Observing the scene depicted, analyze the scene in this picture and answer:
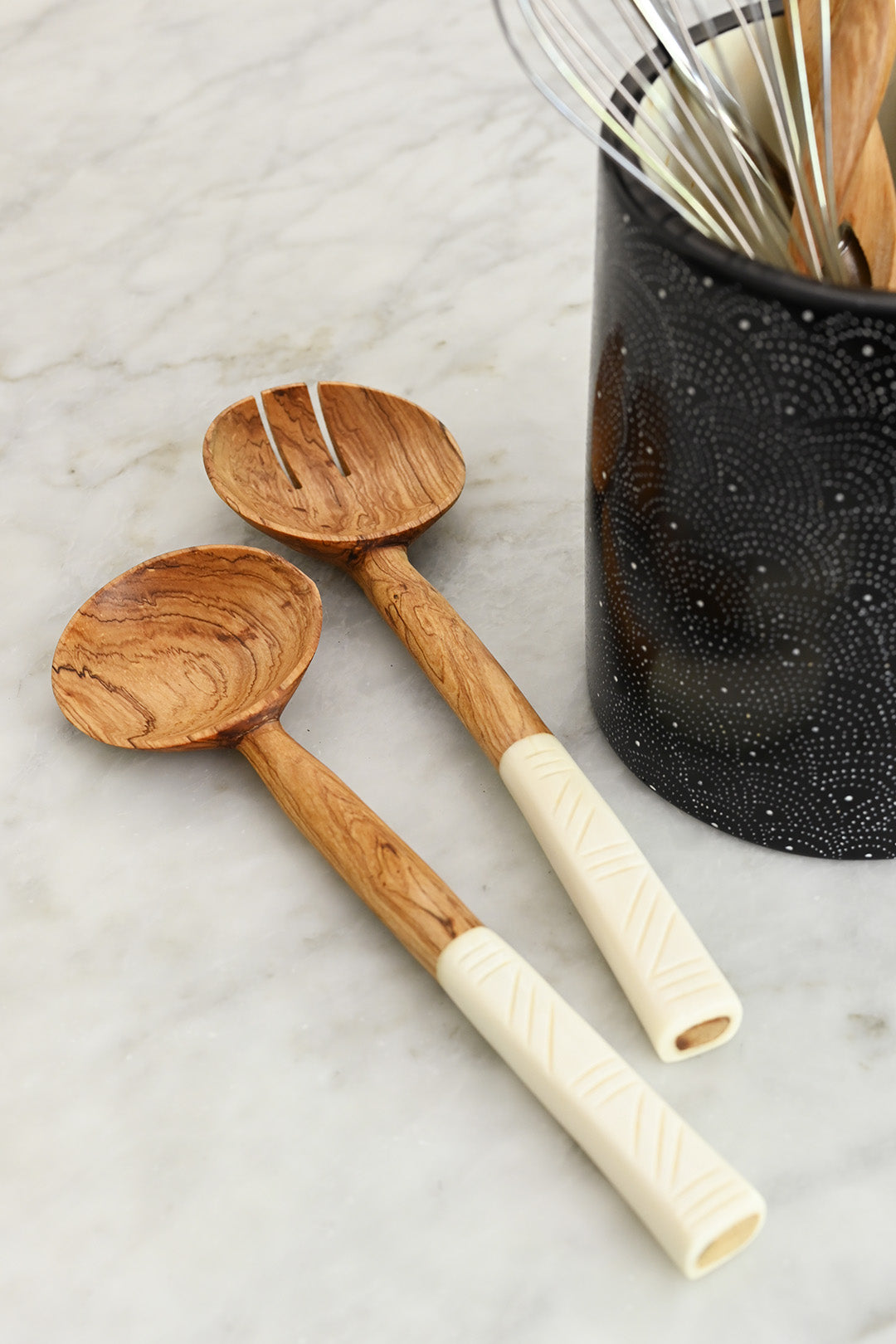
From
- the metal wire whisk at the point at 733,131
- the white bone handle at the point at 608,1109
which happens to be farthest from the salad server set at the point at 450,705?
the metal wire whisk at the point at 733,131

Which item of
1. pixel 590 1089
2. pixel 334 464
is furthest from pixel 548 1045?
pixel 334 464

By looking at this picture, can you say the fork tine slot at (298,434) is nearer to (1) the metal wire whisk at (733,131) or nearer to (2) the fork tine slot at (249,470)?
(2) the fork tine slot at (249,470)

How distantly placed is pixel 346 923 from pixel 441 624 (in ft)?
0.32

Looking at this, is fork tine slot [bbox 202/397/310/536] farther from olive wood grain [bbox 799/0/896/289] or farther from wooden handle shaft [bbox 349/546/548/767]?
olive wood grain [bbox 799/0/896/289]

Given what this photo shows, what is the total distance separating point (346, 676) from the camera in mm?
439

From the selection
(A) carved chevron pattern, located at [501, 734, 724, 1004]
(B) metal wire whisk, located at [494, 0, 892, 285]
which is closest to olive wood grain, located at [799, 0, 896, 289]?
(B) metal wire whisk, located at [494, 0, 892, 285]

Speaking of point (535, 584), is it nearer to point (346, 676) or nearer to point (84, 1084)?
point (346, 676)

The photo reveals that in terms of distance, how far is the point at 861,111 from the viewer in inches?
11.9

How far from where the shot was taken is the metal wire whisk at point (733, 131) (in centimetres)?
30

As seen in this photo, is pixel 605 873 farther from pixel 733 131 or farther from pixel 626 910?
pixel 733 131

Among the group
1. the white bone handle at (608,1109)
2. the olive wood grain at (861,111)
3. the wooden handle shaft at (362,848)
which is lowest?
the white bone handle at (608,1109)

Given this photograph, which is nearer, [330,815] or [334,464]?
[330,815]

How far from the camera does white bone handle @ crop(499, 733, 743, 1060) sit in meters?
0.33

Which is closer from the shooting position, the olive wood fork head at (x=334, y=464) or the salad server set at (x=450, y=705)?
the salad server set at (x=450, y=705)
